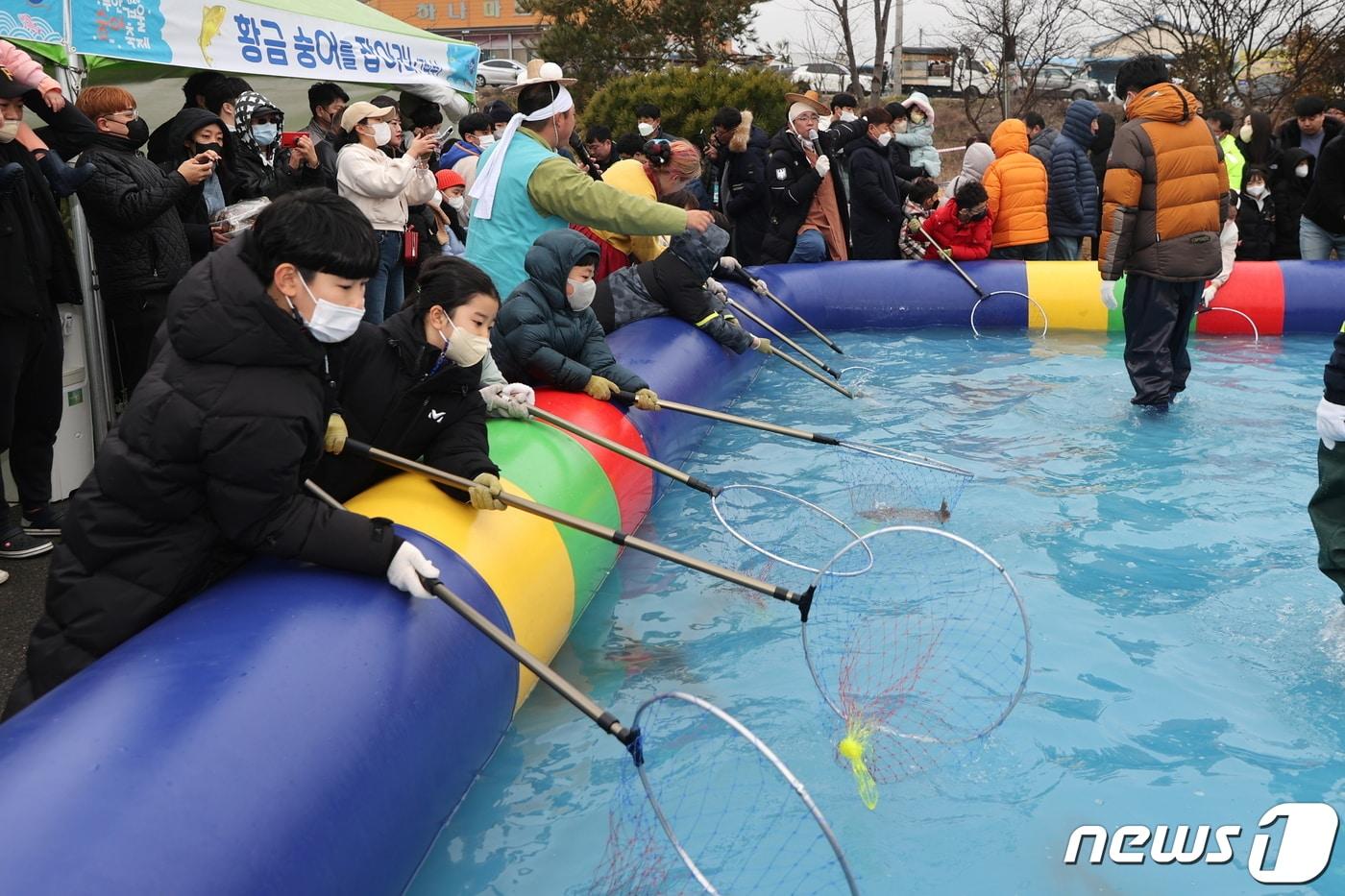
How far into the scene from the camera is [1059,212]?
11.3m

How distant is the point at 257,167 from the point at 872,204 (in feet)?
20.0

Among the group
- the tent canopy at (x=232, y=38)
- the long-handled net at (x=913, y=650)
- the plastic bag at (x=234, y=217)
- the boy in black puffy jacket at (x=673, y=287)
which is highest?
the tent canopy at (x=232, y=38)

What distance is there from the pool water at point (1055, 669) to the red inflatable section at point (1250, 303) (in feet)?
8.82

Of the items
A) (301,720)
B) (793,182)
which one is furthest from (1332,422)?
(793,182)

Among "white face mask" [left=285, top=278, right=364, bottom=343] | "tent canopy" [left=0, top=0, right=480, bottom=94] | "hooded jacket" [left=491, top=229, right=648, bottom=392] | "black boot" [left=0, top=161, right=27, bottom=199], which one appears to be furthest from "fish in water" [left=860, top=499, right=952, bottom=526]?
"tent canopy" [left=0, top=0, right=480, bottom=94]

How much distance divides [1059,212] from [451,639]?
9.22 metres

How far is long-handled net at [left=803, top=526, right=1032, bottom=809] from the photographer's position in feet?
12.6

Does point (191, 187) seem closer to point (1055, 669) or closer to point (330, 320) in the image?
point (330, 320)

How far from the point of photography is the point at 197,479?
3139 millimetres

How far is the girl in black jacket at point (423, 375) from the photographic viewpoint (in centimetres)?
410

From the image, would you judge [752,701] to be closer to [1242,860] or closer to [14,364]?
[1242,860]

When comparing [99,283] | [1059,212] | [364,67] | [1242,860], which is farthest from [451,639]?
[1059,212]

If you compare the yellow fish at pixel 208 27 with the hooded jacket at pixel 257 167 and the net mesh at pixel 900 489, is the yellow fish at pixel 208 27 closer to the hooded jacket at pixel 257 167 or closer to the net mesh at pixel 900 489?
the hooded jacket at pixel 257 167

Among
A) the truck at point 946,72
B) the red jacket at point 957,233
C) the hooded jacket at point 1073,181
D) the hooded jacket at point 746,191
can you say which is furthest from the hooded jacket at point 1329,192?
the truck at point 946,72
